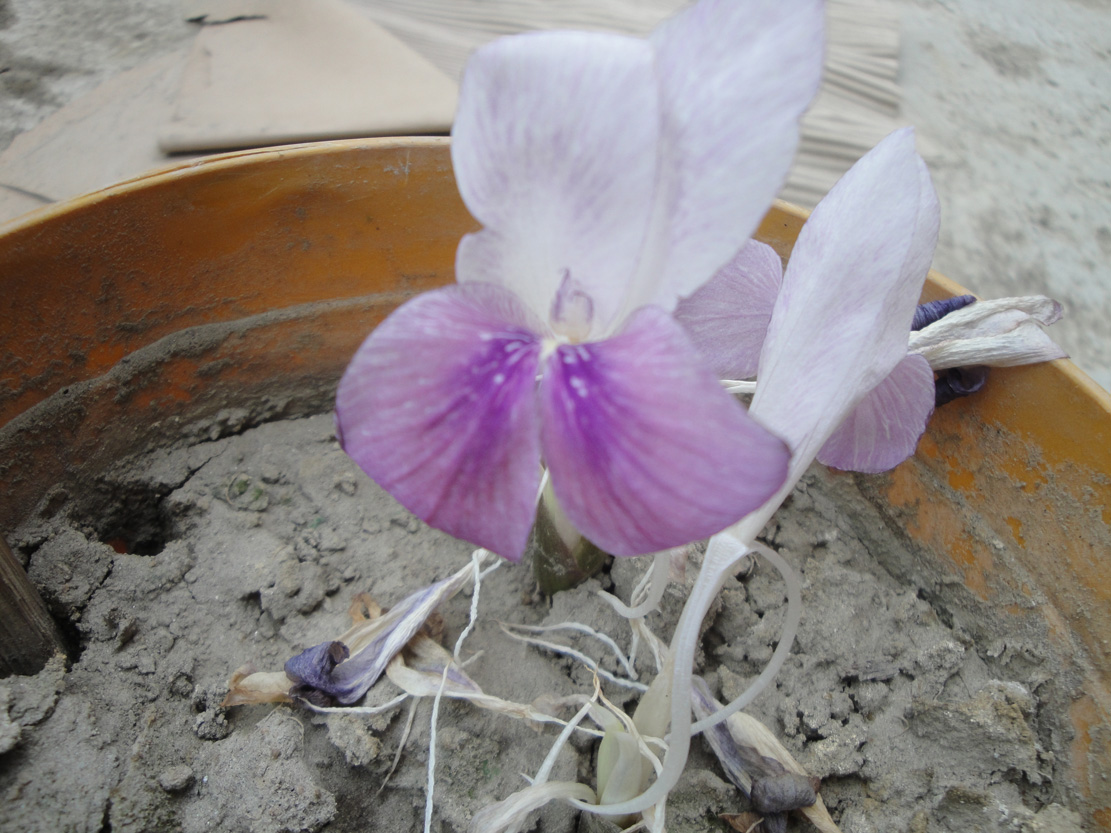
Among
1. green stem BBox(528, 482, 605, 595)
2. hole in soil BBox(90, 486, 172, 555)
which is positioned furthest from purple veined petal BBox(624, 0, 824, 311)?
hole in soil BBox(90, 486, 172, 555)

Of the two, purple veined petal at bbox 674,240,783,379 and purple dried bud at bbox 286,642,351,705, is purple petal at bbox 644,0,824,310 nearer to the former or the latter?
purple veined petal at bbox 674,240,783,379

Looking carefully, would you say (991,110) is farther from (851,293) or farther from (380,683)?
(380,683)

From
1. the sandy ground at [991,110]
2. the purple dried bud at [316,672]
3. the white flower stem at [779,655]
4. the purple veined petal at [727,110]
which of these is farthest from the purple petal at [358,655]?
the sandy ground at [991,110]

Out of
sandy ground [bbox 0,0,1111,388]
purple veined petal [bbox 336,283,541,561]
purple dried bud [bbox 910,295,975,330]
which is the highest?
purple veined petal [bbox 336,283,541,561]

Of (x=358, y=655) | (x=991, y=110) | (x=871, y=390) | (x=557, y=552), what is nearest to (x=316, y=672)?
(x=358, y=655)

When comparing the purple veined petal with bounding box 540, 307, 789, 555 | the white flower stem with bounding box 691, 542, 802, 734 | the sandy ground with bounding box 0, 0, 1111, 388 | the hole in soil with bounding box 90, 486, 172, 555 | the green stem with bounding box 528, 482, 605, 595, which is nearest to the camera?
the purple veined petal with bounding box 540, 307, 789, 555
